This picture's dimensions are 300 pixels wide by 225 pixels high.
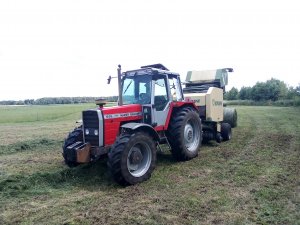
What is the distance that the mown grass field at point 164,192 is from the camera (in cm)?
468

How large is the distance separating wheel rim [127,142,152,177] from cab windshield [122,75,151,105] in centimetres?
131

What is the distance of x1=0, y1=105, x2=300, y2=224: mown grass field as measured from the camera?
4680mm

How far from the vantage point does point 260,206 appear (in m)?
5.02

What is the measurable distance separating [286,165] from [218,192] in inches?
107

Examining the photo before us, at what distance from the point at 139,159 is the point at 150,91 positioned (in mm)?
1826

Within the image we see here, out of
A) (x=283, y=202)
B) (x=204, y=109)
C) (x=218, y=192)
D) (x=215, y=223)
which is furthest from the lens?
(x=204, y=109)

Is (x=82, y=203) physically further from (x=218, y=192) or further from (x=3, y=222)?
(x=218, y=192)

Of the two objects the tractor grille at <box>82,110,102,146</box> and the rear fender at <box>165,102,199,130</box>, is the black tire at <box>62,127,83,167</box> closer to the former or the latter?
the tractor grille at <box>82,110,102,146</box>

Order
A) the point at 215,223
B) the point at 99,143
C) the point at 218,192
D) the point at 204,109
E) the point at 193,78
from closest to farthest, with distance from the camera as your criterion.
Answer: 1. the point at 215,223
2. the point at 218,192
3. the point at 99,143
4. the point at 204,109
5. the point at 193,78

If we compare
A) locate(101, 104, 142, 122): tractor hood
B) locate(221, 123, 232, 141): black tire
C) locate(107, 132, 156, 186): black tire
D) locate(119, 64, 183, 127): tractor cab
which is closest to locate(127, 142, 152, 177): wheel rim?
locate(107, 132, 156, 186): black tire

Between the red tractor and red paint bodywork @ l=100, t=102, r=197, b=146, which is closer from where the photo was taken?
the red tractor

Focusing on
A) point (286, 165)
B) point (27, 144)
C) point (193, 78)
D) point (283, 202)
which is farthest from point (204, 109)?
point (27, 144)

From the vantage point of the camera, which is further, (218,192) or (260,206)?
(218,192)

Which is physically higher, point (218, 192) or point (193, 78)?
point (193, 78)
